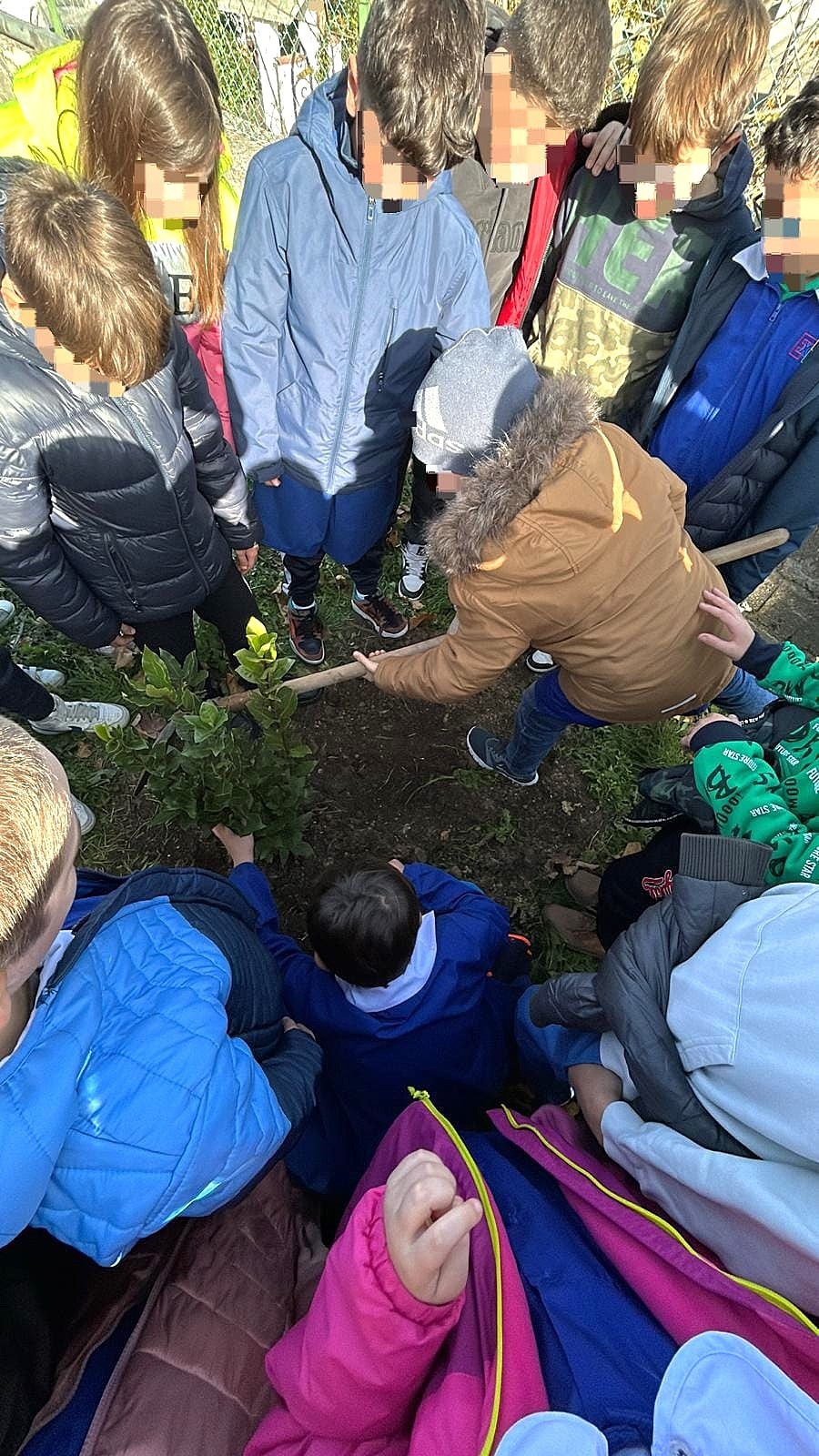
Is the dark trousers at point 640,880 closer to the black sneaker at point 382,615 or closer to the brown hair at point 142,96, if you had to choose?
the black sneaker at point 382,615

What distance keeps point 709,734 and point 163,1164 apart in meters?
1.71

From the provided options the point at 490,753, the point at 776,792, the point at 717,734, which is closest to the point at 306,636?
the point at 490,753

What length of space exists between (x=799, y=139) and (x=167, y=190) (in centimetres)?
180

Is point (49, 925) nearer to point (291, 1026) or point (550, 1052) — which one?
point (291, 1026)

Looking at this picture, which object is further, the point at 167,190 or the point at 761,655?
the point at 761,655

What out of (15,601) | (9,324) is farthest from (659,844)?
(15,601)

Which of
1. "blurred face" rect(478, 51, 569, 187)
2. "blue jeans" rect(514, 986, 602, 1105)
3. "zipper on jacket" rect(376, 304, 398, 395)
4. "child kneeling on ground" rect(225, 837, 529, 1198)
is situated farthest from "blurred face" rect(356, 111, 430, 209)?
"blue jeans" rect(514, 986, 602, 1105)

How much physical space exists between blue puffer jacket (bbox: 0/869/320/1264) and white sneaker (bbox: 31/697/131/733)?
2023mm

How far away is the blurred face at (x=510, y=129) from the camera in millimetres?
2211

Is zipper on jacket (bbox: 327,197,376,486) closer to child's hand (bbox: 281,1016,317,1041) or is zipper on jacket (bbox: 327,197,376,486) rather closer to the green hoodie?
the green hoodie

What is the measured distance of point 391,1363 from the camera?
3.58 feet

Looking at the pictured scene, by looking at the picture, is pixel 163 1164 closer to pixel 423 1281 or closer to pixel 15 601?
pixel 423 1281

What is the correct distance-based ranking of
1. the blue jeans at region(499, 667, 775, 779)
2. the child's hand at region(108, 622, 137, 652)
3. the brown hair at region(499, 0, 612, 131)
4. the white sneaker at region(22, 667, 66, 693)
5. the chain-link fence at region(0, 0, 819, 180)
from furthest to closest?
1. the chain-link fence at region(0, 0, 819, 180)
2. the child's hand at region(108, 622, 137, 652)
3. the white sneaker at region(22, 667, 66, 693)
4. the blue jeans at region(499, 667, 775, 779)
5. the brown hair at region(499, 0, 612, 131)

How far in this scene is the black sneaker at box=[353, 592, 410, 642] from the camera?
361 centimetres
